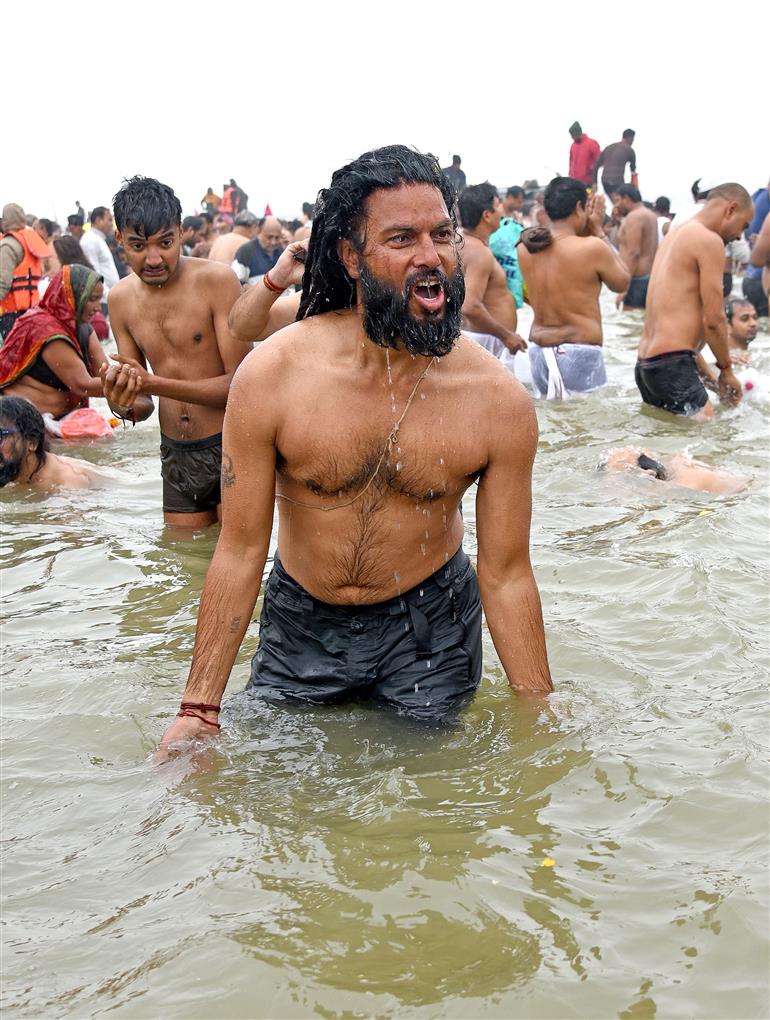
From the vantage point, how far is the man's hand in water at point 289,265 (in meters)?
4.43

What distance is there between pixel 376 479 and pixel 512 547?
0.40 metres

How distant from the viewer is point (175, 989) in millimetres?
2432

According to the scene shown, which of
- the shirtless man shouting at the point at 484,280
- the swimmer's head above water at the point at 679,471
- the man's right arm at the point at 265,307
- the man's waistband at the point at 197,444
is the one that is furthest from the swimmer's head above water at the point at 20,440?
the shirtless man shouting at the point at 484,280

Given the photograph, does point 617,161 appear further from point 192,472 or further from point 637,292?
point 192,472

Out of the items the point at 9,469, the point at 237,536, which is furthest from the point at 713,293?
the point at 237,536

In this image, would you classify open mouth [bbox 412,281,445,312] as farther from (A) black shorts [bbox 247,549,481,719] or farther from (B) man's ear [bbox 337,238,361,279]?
(A) black shorts [bbox 247,549,481,719]

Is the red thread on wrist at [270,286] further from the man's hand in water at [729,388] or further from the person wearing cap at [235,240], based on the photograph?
the person wearing cap at [235,240]

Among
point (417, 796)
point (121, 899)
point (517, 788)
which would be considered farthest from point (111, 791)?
point (517, 788)

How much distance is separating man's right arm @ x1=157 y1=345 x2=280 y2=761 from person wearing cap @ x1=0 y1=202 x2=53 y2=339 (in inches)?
340

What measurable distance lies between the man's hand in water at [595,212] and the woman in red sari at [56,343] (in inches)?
142

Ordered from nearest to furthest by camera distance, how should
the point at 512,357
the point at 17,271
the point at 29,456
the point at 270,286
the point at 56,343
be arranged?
1. the point at 270,286
2. the point at 29,456
3. the point at 56,343
4. the point at 512,357
5. the point at 17,271

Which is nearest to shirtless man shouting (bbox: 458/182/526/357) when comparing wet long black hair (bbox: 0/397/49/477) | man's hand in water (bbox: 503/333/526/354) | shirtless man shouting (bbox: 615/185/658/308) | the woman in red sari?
man's hand in water (bbox: 503/333/526/354)

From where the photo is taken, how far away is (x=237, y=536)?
3.06 metres

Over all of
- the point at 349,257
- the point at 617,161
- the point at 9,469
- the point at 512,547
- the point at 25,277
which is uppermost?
the point at 617,161
